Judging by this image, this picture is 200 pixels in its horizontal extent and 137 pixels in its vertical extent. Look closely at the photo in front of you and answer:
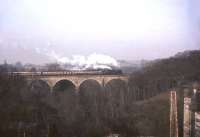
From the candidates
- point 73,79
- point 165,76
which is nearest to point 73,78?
point 73,79

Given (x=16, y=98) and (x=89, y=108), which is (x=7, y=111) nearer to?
(x=16, y=98)

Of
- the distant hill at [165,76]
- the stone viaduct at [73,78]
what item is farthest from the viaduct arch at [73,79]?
the distant hill at [165,76]

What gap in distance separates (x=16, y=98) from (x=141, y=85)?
8.15 m

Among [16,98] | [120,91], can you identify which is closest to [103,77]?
[120,91]

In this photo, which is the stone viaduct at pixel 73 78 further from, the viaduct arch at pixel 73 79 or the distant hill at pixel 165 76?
the distant hill at pixel 165 76

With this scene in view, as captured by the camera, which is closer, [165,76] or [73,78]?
[165,76]

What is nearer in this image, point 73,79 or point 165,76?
point 165,76

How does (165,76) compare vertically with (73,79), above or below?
above

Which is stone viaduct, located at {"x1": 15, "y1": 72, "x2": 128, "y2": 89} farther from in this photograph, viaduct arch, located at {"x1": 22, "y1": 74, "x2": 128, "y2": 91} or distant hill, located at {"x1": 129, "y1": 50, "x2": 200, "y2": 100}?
distant hill, located at {"x1": 129, "y1": 50, "x2": 200, "y2": 100}

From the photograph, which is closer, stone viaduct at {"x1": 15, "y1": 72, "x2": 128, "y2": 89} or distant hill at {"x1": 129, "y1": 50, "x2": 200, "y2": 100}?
distant hill at {"x1": 129, "y1": 50, "x2": 200, "y2": 100}

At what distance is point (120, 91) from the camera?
2003 centimetres

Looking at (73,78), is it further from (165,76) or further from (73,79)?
(165,76)

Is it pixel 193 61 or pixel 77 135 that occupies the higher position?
pixel 193 61

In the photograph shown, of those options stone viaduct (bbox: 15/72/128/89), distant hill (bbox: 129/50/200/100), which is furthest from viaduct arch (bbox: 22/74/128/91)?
distant hill (bbox: 129/50/200/100)
